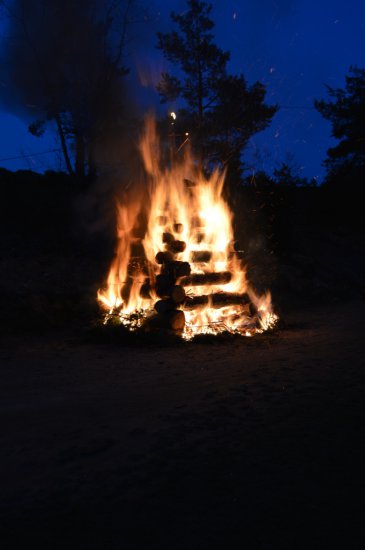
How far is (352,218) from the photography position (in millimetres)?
19328

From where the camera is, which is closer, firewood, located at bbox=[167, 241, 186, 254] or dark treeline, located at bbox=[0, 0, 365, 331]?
firewood, located at bbox=[167, 241, 186, 254]

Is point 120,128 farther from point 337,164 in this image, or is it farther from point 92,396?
point 92,396

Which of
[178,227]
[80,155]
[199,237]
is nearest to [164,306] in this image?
[178,227]

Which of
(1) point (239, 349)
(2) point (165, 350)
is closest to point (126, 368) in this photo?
(2) point (165, 350)

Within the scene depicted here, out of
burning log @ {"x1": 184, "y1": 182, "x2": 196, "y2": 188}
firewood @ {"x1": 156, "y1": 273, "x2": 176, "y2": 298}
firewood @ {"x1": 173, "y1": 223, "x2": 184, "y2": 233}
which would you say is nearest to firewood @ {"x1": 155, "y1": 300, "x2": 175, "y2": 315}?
firewood @ {"x1": 156, "y1": 273, "x2": 176, "y2": 298}

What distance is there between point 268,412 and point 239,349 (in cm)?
261

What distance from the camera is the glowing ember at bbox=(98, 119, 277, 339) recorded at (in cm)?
731

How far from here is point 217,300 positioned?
7742mm


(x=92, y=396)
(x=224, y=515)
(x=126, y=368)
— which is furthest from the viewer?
(x=126, y=368)

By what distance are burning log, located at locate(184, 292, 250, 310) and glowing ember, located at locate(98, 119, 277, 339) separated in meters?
0.02

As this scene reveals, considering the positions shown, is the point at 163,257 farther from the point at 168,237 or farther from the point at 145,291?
the point at 145,291

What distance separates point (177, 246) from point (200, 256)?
55 cm

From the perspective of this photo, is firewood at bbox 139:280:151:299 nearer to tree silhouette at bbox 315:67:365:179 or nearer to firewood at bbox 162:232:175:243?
firewood at bbox 162:232:175:243

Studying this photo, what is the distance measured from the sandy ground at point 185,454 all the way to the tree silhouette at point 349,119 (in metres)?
18.1
